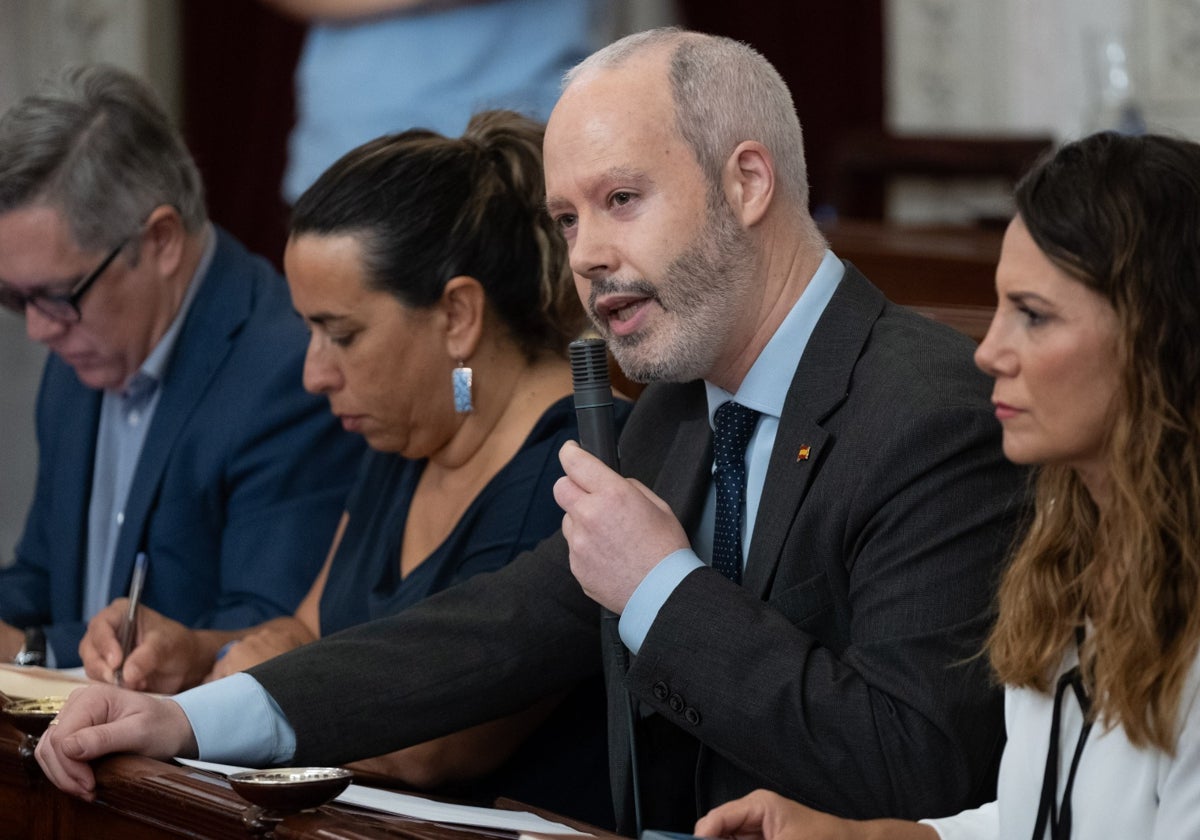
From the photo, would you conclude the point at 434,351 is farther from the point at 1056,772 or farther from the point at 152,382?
the point at 1056,772

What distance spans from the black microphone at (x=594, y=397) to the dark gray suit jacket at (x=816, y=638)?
0.20 metres

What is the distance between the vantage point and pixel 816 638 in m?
1.97

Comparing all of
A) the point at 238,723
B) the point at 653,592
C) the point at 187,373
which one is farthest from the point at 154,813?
the point at 187,373

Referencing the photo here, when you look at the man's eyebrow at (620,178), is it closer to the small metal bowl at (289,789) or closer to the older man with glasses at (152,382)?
the small metal bowl at (289,789)

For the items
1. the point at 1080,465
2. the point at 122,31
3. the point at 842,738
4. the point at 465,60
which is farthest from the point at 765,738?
the point at 122,31

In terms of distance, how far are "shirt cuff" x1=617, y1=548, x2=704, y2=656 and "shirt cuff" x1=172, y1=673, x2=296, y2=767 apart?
0.51 metres

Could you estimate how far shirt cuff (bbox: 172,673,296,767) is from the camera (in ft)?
6.97

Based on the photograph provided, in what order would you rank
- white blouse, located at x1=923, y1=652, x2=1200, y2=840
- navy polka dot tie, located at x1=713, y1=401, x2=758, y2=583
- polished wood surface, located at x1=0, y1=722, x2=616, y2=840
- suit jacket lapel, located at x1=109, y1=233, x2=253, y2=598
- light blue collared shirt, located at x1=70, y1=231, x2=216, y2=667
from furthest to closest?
light blue collared shirt, located at x1=70, y1=231, x2=216, y2=667
suit jacket lapel, located at x1=109, y1=233, x2=253, y2=598
navy polka dot tie, located at x1=713, y1=401, x2=758, y2=583
polished wood surface, located at x1=0, y1=722, x2=616, y2=840
white blouse, located at x1=923, y1=652, x2=1200, y2=840

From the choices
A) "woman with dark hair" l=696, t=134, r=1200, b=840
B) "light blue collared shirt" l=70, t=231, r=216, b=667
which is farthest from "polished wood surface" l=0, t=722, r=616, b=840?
"light blue collared shirt" l=70, t=231, r=216, b=667

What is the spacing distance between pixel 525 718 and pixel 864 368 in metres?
0.78

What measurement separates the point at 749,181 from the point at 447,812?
0.86m

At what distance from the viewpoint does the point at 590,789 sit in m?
2.55

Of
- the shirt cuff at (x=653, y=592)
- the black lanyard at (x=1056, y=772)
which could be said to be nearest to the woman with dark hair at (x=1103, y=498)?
the black lanyard at (x=1056, y=772)

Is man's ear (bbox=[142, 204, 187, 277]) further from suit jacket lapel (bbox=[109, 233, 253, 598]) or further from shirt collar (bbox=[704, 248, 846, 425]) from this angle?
shirt collar (bbox=[704, 248, 846, 425])
